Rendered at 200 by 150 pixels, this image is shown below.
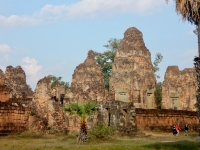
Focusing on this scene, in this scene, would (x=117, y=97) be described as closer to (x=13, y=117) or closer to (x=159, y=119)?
(x=159, y=119)

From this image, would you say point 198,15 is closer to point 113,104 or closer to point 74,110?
point 74,110

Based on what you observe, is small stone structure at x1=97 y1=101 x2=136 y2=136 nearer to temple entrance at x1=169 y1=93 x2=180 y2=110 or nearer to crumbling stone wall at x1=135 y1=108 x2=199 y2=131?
crumbling stone wall at x1=135 y1=108 x2=199 y2=131

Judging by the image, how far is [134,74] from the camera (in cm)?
3225

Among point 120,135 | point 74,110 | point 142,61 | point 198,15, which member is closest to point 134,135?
point 120,135

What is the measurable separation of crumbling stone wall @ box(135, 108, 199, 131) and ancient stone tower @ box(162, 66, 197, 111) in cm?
559

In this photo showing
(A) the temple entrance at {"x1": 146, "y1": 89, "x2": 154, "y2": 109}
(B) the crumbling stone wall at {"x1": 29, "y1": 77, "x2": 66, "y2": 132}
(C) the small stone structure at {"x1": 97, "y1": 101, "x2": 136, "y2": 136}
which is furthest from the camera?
(A) the temple entrance at {"x1": 146, "y1": 89, "x2": 154, "y2": 109}

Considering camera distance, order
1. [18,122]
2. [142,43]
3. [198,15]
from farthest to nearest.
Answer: [142,43] < [18,122] < [198,15]

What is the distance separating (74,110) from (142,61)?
1677 cm

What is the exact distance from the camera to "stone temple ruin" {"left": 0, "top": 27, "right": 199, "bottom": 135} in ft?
70.3

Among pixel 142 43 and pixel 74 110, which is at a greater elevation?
pixel 142 43

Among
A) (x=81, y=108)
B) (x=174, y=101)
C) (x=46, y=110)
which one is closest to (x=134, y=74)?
(x=174, y=101)

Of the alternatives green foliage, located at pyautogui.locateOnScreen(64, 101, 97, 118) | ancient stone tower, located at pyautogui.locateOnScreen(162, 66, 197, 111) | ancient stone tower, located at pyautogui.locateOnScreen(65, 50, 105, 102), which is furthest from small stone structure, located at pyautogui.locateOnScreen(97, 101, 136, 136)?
ancient stone tower, located at pyautogui.locateOnScreen(65, 50, 105, 102)

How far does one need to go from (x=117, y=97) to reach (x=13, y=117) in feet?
42.2

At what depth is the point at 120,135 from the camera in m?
20.8
